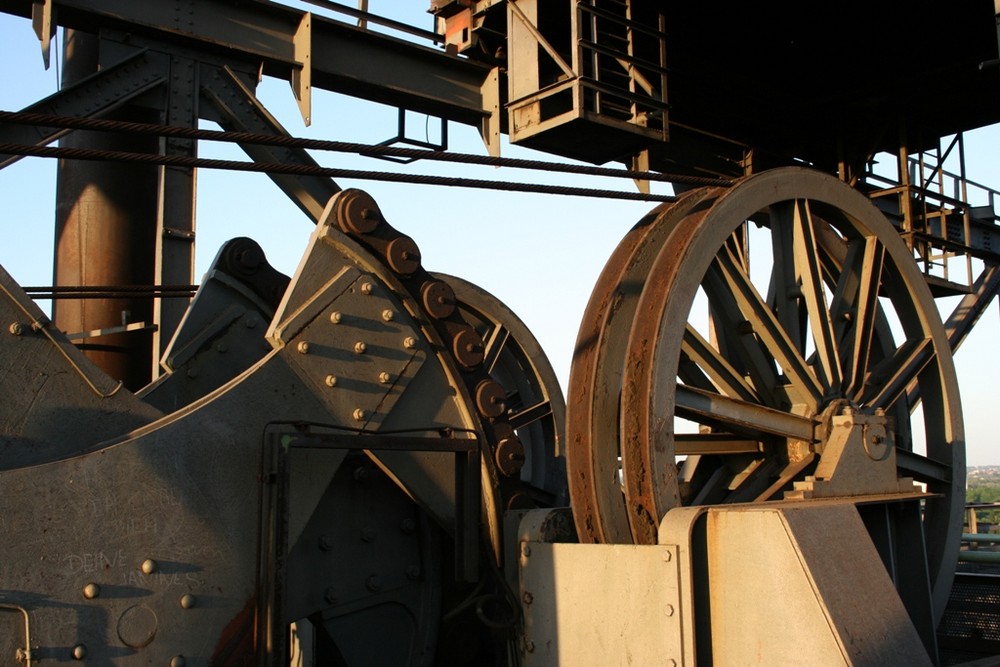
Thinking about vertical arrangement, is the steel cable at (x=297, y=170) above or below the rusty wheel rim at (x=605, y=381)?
above

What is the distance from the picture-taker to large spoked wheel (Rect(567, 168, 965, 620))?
518 centimetres

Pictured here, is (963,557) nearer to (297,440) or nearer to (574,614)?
(574,614)

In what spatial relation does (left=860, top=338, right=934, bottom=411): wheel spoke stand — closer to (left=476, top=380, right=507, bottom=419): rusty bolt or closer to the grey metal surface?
(left=476, top=380, right=507, bottom=419): rusty bolt

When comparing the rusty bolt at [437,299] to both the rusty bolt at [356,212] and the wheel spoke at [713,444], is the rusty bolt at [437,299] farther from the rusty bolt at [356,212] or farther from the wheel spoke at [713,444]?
the wheel spoke at [713,444]

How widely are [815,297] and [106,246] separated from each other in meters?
5.57

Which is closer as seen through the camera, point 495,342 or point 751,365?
point 751,365

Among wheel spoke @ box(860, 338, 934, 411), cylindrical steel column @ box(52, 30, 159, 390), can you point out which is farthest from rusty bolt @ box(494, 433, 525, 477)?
cylindrical steel column @ box(52, 30, 159, 390)

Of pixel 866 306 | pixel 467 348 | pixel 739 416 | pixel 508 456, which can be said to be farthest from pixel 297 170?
pixel 866 306

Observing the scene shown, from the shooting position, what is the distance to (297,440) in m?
4.49

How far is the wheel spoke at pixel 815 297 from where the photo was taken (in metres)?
6.54

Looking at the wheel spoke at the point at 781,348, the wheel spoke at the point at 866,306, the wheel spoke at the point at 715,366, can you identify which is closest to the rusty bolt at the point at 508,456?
the wheel spoke at the point at 715,366

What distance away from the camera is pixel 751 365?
6.45 metres

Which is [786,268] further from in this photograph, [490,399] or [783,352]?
[490,399]

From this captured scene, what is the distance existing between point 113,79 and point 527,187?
4.41 metres
